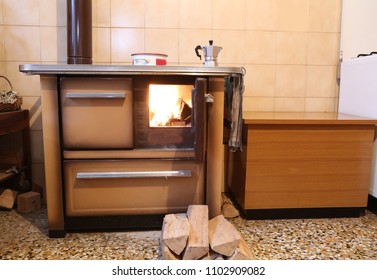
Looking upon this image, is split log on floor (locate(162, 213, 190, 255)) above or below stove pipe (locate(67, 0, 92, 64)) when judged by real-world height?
below

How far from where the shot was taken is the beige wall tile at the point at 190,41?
237 cm

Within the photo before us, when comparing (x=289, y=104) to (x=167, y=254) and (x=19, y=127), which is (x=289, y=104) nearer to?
(x=167, y=254)

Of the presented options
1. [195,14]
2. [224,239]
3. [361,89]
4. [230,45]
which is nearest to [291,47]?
[230,45]

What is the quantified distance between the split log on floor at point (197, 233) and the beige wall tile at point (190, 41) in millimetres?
1098

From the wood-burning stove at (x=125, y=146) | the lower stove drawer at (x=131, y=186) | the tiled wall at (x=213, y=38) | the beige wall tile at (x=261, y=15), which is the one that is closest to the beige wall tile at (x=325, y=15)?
the tiled wall at (x=213, y=38)

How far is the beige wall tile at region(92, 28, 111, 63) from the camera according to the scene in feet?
7.59

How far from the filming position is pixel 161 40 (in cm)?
236

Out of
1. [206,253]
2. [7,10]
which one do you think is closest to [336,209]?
[206,253]

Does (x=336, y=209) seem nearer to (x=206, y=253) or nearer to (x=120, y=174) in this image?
(x=206, y=253)

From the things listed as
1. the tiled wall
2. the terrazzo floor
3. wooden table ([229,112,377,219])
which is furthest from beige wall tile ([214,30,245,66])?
the terrazzo floor

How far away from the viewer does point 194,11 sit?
2.35 m

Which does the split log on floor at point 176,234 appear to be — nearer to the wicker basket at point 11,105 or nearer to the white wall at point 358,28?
the wicker basket at point 11,105

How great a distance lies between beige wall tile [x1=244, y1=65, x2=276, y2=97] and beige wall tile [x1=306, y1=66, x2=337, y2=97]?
27 cm

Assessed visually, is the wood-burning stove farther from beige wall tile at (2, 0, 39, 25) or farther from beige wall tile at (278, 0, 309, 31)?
beige wall tile at (278, 0, 309, 31)
